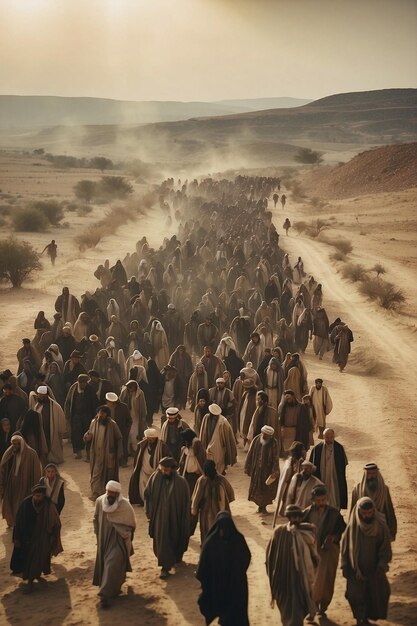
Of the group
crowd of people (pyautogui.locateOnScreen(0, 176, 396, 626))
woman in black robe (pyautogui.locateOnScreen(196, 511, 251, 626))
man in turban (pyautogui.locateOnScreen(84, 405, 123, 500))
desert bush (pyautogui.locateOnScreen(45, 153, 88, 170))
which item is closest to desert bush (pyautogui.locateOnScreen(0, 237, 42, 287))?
crowd of people (pyautogui.locateOnScreen(0, 176, 396, 626))

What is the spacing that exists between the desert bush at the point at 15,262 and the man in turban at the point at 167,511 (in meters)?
16.1

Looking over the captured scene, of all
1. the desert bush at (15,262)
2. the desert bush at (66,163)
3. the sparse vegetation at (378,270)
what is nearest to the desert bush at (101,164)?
the desert bush at (66,163)

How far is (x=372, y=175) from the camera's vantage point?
5688cm

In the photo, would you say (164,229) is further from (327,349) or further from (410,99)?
(410,99)

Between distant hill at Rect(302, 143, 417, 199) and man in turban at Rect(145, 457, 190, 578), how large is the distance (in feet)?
152

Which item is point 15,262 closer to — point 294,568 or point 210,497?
point 210,497

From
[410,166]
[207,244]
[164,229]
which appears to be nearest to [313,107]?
[410,166]

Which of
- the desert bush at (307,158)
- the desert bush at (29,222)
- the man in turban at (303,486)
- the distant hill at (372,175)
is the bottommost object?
the man in turban at (303,486)

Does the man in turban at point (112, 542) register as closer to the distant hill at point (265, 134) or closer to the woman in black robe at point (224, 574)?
the woman in black robe at point (224, 574)

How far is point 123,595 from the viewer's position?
23.0 ft

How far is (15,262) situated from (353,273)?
32.4 ft

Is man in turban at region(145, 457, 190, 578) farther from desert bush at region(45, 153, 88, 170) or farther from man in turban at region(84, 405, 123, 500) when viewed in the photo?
desert bush at region(45, 153, 88, 170)

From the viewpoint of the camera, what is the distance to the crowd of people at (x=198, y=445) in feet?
20.8

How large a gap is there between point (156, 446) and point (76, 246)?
2322 centimetres
